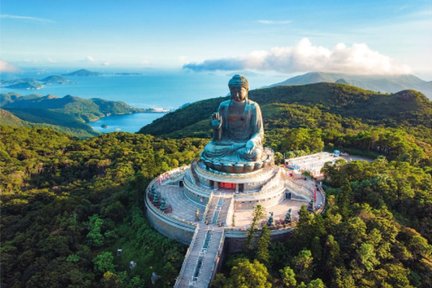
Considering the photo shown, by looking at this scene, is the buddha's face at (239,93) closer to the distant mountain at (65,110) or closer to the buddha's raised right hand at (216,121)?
the buddha's raised right hand at (216,121)

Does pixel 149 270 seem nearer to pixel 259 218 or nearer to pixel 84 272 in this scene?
pixel 84 272

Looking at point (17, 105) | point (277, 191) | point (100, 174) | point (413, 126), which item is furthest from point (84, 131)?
point (277, 191)

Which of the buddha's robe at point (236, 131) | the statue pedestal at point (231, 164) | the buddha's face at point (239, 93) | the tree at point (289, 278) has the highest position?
the buddha's face at point (239, 93)

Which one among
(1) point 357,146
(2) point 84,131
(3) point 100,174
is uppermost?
(1) point 357,146

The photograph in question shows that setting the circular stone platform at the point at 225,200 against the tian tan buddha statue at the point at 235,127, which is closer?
the circular stone platform at the point at 225,200

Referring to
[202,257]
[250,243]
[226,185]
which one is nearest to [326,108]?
[226,185]

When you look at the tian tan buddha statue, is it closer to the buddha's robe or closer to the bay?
the buddha's robe

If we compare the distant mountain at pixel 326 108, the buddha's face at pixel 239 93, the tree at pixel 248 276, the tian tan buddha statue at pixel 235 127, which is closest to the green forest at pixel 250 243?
the tree at pixel 248 276
